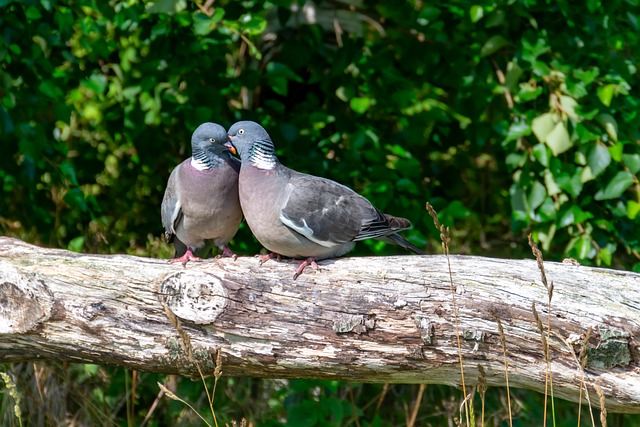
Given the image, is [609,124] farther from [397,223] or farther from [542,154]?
[397,223]

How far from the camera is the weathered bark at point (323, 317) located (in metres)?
2.92

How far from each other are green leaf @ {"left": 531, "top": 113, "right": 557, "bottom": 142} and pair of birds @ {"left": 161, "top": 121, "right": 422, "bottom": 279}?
0.92m

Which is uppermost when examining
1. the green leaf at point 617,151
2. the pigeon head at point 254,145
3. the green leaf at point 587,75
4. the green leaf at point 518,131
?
the green leaf at point 587,75

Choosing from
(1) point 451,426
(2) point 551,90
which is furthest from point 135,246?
(2) point 551,90

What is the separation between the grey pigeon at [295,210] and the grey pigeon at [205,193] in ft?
0.41

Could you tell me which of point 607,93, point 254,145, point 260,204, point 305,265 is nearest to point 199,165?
point 254,145

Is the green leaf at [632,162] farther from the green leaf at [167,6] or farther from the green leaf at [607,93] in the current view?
the green leaf at [167,6]

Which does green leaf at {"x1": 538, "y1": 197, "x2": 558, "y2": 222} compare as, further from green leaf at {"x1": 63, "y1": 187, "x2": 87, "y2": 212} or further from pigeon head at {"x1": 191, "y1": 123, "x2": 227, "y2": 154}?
green leaf at {"x1": 63, "y1": 187, "x2": 87, "y2": 212}

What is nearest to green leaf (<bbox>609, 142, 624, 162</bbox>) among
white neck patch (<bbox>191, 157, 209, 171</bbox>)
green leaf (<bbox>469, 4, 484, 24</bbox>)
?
green leaf (<bbox>469, 4, 484, 24</bbox>)

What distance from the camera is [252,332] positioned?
9.80ft

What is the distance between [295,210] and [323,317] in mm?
648

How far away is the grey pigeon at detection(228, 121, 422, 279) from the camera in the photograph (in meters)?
3.46

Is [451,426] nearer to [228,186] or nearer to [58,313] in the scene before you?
[228,186]

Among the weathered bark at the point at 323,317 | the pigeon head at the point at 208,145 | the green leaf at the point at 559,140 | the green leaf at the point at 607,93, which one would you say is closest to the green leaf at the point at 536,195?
the green leaf at the point at 559,140
